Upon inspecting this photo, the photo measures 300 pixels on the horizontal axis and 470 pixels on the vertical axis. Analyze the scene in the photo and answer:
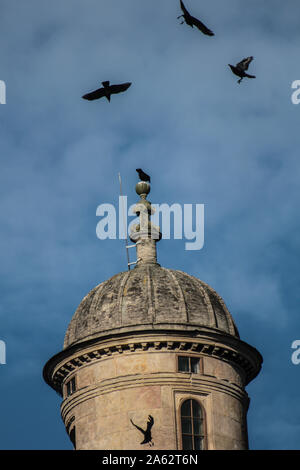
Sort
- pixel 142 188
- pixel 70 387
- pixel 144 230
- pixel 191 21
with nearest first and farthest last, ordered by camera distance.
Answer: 1. pixel 191 21
2. pixel 70 387
3. pixel 144 230
4. pixel 142 188

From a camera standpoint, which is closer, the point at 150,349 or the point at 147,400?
the point at 147,400

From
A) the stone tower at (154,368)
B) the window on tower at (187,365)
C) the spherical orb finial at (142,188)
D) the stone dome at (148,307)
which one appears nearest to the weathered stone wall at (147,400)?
the stone tower at (154,368)

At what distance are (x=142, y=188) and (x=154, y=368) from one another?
30.3ft

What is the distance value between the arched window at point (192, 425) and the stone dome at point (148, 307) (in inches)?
110

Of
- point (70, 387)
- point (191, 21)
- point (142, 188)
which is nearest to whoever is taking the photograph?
point (191, 21)

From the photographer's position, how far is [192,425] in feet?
212

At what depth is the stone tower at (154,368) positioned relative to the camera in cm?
6431

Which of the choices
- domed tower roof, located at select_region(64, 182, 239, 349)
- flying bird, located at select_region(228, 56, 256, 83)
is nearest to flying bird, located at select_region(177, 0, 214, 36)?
flying bird, located at select_region(228, 56, 256, 83)

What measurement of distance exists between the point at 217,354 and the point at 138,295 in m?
3.65

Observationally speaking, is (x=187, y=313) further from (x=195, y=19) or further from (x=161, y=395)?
(x=195, y=19)

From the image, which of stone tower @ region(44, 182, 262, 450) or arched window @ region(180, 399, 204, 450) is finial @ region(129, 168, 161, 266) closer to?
stone tower @ region(44, 182, 262, 450)

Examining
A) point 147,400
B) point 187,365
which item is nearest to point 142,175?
point 187,365

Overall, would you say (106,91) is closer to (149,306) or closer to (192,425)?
(149,306)

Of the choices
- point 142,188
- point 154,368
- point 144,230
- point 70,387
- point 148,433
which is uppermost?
point 142,188
